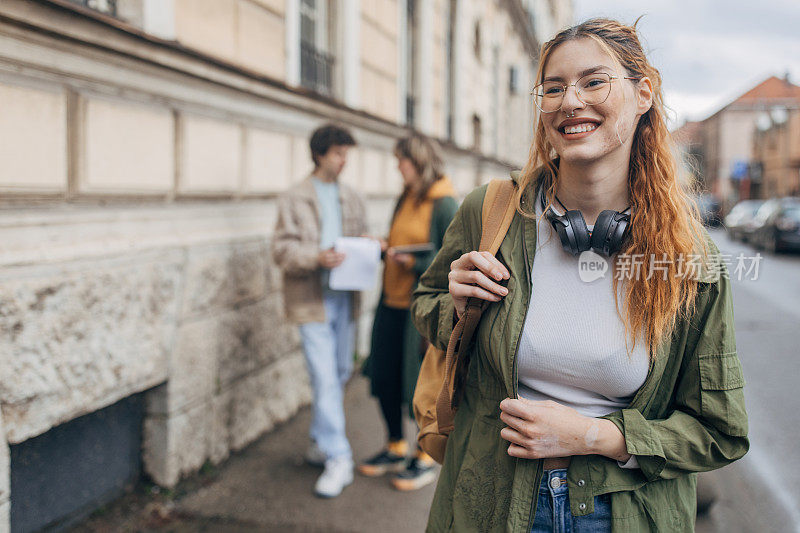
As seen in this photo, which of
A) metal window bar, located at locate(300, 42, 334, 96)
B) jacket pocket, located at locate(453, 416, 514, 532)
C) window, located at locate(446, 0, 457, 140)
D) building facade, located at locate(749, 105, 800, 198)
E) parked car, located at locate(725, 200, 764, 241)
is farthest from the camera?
building facade, located at locate(749, 105, 800, 198)

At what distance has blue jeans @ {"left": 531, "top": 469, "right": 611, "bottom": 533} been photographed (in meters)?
1.56

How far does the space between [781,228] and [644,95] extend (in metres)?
19.6

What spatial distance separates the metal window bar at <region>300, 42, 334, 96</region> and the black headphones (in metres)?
4.78

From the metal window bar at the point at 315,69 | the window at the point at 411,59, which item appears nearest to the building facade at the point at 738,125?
the window at the point at 411,59

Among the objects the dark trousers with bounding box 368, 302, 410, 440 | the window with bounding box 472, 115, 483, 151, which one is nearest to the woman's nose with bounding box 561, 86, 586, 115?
the dark trousers with bounding box 368, 302, 410, 440

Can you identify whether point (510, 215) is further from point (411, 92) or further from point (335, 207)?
point (411, 92)

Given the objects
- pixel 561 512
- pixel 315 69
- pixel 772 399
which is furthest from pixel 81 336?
pixel 772 399

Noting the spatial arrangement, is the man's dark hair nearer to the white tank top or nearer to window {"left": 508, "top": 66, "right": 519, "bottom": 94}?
the white tank top

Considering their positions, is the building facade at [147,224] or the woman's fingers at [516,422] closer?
the woman's fingers at [516,422]

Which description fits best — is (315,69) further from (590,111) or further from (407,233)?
(590,111)

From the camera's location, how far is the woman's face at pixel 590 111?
1.57m

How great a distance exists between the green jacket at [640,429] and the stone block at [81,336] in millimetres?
1908

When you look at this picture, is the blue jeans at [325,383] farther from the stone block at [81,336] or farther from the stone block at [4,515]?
the stone block at [4,515]

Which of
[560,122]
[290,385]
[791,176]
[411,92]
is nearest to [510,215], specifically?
[560,122]
